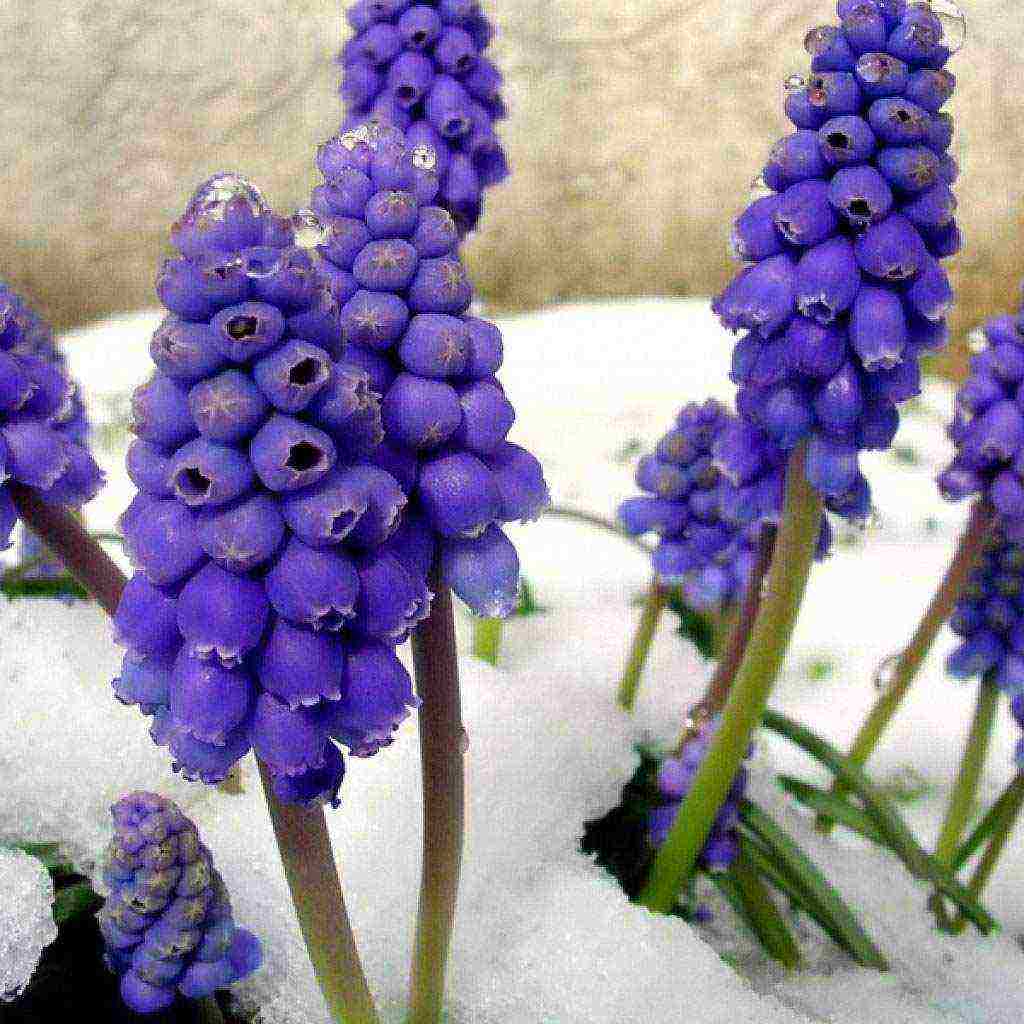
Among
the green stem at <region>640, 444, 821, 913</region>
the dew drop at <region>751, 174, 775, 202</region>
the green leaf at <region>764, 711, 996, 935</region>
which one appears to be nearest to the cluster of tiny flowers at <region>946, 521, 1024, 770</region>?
the green leaf at <region>764, 711, 996, 935</region>

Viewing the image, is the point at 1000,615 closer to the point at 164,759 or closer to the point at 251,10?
the point at 164,759

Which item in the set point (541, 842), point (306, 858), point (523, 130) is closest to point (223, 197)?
point (306, 858)

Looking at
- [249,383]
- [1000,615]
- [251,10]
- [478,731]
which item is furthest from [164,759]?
[251,10]

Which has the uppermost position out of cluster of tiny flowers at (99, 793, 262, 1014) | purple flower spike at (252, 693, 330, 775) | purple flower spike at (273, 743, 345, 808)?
purple flower spike at (252, 693, 330, 775)

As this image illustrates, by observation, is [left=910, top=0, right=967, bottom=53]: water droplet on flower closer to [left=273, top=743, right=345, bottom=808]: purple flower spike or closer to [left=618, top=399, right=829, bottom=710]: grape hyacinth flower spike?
[left=618, top=399, right=829, bottom=710]: grape hyacinth flower spike

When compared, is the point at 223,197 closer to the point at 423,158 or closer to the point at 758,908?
the point at 423,158

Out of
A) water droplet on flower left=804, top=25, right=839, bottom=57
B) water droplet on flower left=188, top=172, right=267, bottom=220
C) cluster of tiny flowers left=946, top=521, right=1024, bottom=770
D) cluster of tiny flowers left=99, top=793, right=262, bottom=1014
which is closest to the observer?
water droplet on flower left=188, top=172, right=267, bottom=220
